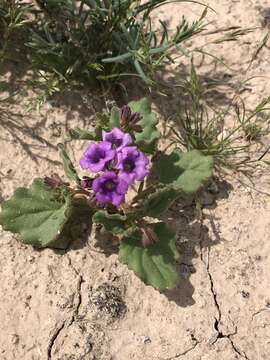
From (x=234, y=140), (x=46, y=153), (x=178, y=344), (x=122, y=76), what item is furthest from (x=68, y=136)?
(x=178, y=344)

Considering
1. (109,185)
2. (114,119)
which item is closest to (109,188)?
(109,185)

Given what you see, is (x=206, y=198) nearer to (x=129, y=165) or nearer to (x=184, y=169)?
(x=184, y=169)

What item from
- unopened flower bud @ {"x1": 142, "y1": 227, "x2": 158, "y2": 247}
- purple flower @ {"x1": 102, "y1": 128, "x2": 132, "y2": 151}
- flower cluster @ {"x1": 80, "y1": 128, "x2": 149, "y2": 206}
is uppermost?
purple flower @ {"x1": 102, "y1": 128, "x2": 132, "y2": 151}

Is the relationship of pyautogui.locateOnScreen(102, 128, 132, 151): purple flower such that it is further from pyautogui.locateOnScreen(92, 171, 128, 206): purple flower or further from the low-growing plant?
the low-growing plant

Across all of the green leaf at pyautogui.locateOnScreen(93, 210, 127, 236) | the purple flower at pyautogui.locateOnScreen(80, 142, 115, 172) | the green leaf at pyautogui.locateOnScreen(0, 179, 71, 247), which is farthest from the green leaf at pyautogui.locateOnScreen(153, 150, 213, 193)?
the green leaf at pyautogui.locateOnScreen(0, 179, 71, 247)

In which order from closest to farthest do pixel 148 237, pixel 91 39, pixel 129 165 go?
pixel 129 165 → pixel 148 237 → pixel 91 39

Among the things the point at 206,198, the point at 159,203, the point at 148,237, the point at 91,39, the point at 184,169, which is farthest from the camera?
the point at 91,39

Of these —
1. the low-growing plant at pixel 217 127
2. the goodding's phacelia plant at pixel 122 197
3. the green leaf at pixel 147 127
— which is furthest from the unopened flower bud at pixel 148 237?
the low-growing plant at pixel 217 127
